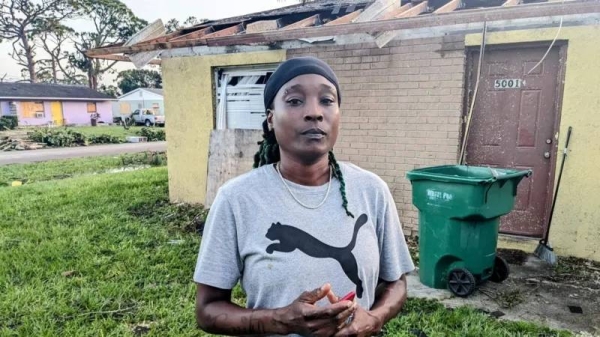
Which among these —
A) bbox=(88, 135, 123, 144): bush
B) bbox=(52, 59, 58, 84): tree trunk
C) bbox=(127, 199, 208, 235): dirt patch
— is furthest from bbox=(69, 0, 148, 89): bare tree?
bbox=(127, 199, 208, 235): dirt patch

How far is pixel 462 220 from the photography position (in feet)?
11.6

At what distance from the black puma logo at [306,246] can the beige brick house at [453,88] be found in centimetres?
315

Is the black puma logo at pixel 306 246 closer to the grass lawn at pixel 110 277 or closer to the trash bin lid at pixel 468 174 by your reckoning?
the grass lawn at pixel 110 277

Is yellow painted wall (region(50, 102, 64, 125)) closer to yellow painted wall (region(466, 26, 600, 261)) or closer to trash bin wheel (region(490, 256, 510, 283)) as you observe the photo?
yellow painted wall (region(466, 26, 600, 261))

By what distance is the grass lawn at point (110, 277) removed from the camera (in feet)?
10.6

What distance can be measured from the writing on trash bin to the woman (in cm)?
232

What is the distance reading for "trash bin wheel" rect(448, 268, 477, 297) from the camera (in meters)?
3.63

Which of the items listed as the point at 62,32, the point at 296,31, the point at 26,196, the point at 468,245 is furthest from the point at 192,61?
the point at 62,32

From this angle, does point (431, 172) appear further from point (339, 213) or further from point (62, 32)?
point (62, 32)

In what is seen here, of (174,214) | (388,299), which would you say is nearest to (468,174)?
(388,299)

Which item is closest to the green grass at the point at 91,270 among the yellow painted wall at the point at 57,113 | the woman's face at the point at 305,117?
the woman's face at the point at 305,117

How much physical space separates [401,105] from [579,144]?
6.56 feet

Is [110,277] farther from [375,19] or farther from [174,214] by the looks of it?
[375,19]

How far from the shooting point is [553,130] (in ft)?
15.3
